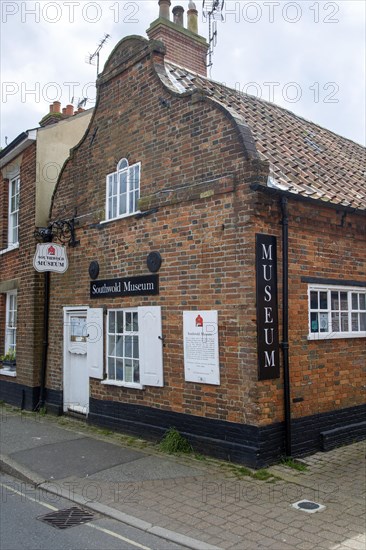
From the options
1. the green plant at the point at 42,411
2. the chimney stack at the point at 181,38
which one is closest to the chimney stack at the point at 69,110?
the chimney stack at the point at 181,38

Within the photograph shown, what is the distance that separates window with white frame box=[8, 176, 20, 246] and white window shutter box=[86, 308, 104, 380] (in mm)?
4345

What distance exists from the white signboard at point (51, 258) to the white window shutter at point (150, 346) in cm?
269

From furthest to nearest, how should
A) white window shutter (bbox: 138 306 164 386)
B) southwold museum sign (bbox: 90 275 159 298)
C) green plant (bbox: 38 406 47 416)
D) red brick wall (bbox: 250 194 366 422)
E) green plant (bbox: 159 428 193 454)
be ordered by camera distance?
green plant (bbox: 38 406 47 416), southwold museum sign (bbox: 90 275 159 298), white window shutter (bbox: 138 306 164 386), green plant (bbox: 159 428 193 454), red brick wall (bbox: 250 194 366 422)

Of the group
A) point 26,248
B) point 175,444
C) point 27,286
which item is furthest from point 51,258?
point 175,444

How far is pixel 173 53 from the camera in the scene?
12.0 meters

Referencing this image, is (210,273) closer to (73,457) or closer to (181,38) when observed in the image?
(73,457)

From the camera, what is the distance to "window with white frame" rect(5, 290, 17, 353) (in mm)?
12844

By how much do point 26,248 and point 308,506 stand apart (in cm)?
884

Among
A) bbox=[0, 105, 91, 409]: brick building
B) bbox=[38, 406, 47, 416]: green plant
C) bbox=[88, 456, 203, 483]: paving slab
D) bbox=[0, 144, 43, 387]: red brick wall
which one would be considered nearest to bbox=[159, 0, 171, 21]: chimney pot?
bbox=[0, 105, 91, 409]: brick building

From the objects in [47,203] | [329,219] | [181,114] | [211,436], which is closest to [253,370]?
[211,436]

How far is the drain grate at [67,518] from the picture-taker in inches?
208

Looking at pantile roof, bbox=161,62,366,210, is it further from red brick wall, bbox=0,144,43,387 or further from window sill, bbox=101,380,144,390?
red brick wall, bbox=0,144,43,387

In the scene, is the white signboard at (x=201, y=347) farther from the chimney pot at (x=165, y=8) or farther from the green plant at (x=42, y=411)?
the chimney pot at (x=165, y=8)

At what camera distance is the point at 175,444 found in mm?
7691
